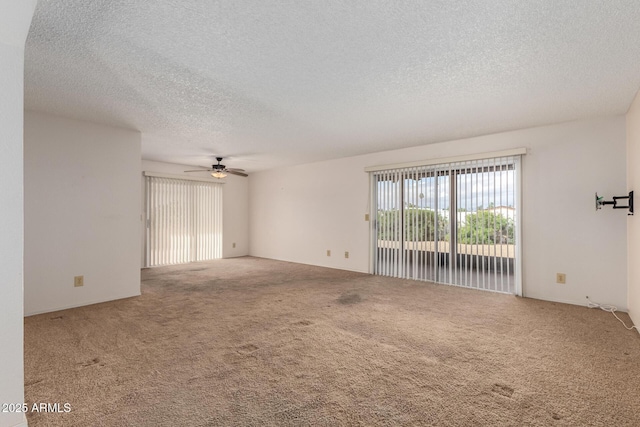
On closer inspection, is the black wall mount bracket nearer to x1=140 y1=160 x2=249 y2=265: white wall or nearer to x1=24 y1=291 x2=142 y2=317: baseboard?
x1=24 y1=291 x2=142 y2=317: baseboard

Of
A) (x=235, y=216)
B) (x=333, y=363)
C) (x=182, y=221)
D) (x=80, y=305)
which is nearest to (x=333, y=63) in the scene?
(x=333, y=363)

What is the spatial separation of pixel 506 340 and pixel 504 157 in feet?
8.76

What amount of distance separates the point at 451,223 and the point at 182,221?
5.79 metres

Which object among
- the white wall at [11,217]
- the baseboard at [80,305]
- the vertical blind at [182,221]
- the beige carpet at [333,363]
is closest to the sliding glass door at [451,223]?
the beige carpet at [333,363]

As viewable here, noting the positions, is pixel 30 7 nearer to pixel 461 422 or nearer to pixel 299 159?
pixel 461 422

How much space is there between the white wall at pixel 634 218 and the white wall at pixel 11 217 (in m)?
4.70

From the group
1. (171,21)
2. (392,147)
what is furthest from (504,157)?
(171,21)

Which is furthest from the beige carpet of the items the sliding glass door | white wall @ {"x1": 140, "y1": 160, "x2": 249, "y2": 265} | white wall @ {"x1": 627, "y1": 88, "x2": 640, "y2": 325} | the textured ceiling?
white wall @ {"x1": 140, "y1": 160, "x2": 249, "y2": 265}

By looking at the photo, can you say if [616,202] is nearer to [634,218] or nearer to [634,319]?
[634,218]

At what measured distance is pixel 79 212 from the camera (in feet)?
12.4

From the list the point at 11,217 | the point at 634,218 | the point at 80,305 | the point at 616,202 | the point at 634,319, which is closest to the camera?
the point at 11,217

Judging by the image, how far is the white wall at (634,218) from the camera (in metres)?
2.94

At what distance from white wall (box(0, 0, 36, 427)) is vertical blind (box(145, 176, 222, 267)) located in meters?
5.44

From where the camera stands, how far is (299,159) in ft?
21.1
